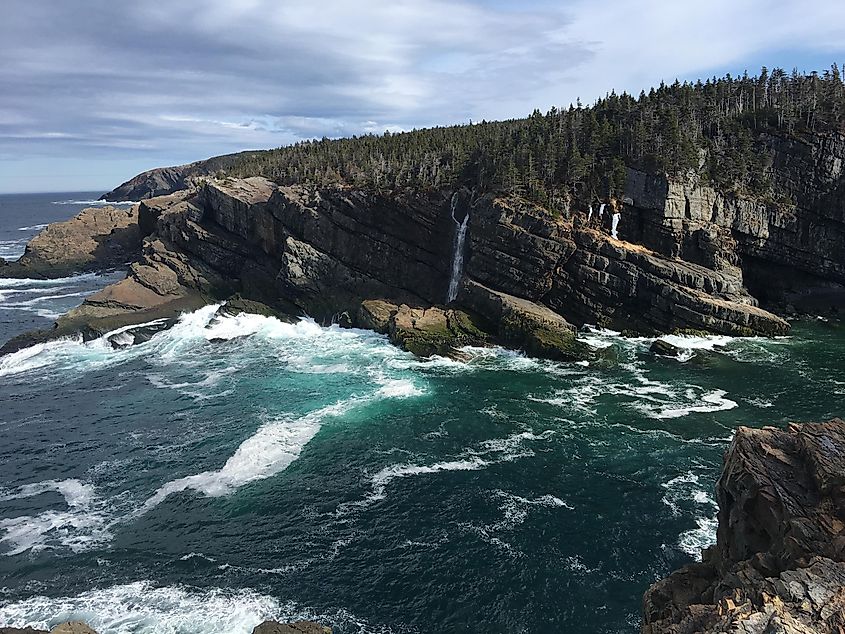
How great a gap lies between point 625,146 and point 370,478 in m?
75.3

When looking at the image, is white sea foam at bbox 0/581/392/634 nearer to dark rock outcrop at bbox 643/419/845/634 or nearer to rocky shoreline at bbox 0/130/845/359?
dark rock outcrop at bbox 643/419/845/634

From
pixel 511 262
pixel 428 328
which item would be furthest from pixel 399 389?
pixel 511 262

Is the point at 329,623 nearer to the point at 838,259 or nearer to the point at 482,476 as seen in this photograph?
the point at 482,476

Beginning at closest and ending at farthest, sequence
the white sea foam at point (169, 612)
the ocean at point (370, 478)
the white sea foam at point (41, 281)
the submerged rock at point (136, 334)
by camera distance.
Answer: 1. the white sea foam at point (169, 612)
2. the ocean at point (370, 478)
3. the submerged rock at point (136, 334)
4. the white sea foam at point (41, 281)

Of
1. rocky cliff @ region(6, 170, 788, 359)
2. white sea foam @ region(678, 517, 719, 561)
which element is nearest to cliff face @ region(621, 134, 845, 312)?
rocky cliff @ region(6, 170, 788, 359)

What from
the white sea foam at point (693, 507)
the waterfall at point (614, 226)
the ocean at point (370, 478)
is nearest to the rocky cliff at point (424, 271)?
the waterfall at point (614, 226)

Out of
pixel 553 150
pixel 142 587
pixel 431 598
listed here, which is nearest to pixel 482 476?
pixel 431 598

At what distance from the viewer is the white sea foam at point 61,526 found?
123 feet

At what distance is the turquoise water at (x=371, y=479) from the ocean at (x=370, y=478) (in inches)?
7.2

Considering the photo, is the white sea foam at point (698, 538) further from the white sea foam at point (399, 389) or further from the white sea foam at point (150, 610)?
the white sea foam at point (399, 389)

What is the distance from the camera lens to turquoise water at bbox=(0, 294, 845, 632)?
32.1 metres

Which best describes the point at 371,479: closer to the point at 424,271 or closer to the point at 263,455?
the point at 263,455

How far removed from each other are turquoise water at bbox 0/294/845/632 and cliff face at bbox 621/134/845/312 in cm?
1573

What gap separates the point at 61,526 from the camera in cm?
3931
